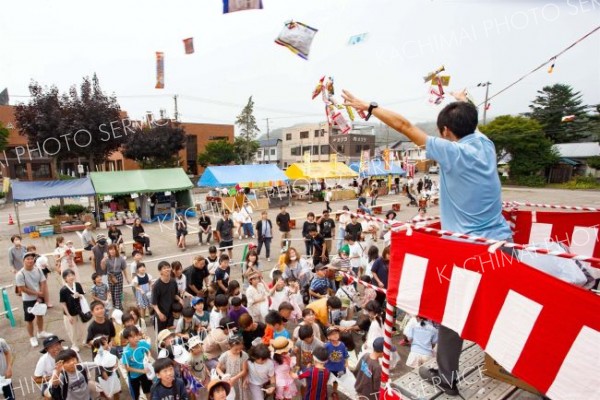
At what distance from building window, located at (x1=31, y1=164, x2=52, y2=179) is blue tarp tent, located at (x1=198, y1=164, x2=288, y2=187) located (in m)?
29.5

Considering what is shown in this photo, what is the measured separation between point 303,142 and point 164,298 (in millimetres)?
65310

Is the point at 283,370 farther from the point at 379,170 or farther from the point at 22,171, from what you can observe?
the point at 22,171

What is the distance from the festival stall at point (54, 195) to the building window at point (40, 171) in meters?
28.8

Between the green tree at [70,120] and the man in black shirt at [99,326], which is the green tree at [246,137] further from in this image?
the man in black shirt at [99,326]

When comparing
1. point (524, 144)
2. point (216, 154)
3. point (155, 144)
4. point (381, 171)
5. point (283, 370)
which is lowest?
point (283, 370)

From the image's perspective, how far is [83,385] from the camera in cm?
438

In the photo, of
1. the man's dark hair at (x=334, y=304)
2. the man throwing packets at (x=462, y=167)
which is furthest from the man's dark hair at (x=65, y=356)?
the man throwing packets at (x=462, y=167)

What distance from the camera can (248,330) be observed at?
5.52 m

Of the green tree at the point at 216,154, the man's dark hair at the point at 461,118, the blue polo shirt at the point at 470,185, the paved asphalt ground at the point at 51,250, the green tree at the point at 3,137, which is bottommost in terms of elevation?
the paved asphalt ground at the point at 51,250

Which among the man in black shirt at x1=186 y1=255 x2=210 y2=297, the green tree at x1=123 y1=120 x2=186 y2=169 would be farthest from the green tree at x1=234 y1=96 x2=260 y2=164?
the man in black shirt at x1=186 y1=255 x2=210 y2=297

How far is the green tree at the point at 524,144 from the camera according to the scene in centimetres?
4300

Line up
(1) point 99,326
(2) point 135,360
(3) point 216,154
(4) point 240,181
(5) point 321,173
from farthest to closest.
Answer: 1. (3) point 216,154
2. (5) point 321,173
3. (4) point 240,181
4. (1) point 99,326
5. (2) point 135,360

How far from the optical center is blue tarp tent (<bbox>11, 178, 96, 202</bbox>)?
15.3 metres

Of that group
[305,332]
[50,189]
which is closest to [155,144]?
[50,189]
